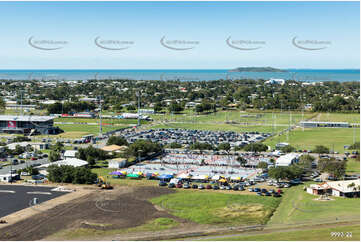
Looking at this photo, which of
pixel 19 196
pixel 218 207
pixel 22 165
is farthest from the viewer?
pixel 22 165

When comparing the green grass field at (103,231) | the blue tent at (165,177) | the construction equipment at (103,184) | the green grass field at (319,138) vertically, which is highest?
the green grass field at (319,138)

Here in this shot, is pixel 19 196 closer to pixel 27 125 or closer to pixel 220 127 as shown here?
pixel 27 125

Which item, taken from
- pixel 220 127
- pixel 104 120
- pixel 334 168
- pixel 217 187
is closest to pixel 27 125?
pixel 104 120

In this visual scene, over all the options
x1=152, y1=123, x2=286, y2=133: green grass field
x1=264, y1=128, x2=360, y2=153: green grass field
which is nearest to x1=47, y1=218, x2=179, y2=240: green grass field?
x1=264, y1=128, x2=360, y2=153: green grass field

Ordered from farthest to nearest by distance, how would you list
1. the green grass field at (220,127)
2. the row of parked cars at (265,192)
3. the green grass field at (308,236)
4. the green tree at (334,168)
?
1. the green grass field at (220,127)
2. the green tree at (334,168)
3. the row of parked cars at (265,192)
4. the green grass field at (308,236)

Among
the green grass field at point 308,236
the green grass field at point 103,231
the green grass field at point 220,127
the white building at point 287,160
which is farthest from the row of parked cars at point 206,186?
the green grass field at point 220,127

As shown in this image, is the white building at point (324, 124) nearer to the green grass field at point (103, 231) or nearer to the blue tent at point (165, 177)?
the blue tent at point (165, 177)

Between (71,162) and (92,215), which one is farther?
(71,162)
